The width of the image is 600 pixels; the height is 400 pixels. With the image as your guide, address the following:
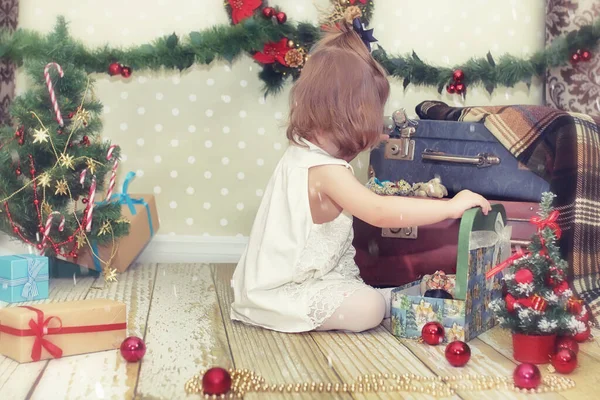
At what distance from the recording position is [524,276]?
1465mm

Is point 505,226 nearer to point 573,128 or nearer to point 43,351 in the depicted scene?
point 573,128

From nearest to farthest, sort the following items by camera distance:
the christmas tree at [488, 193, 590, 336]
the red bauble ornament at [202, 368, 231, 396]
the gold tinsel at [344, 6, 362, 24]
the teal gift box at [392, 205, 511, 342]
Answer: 1. the red bauble ornament at [202, 368, 231, 396]
2. the christmas tree at [488, 193, 590, 336]
3. the teal gift box at [392, 205, 511, 342]
4. the gold tinsel at [344, 6, 362, 24]

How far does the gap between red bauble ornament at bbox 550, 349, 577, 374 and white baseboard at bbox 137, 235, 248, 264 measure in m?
1.51

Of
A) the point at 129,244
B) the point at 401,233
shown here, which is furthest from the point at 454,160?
the point at 129,244

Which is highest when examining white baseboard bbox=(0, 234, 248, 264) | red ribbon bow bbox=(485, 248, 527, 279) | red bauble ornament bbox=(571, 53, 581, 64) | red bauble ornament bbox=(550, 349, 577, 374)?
red bauble ornament bbox=(571, 53, 581, 64)

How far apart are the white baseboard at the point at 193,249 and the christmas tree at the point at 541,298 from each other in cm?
140

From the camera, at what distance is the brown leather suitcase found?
204 centimetres

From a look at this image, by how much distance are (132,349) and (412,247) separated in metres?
0.95

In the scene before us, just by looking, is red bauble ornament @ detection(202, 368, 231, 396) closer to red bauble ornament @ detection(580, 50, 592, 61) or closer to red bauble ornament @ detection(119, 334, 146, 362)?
red bauble ornament @ detection(119, 334, 146, 362)

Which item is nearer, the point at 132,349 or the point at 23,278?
the point at 132,349

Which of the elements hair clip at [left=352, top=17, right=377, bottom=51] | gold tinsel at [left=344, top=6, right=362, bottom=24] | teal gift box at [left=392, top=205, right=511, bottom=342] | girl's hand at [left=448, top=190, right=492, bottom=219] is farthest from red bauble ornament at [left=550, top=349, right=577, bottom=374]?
gold tinsel at [left=344, top=6, right=362, bottom=24]

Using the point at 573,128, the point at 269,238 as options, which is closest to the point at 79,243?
the point at 269,238

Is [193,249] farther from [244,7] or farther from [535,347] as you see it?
[535,347]

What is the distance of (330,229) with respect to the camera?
5.91 ft
